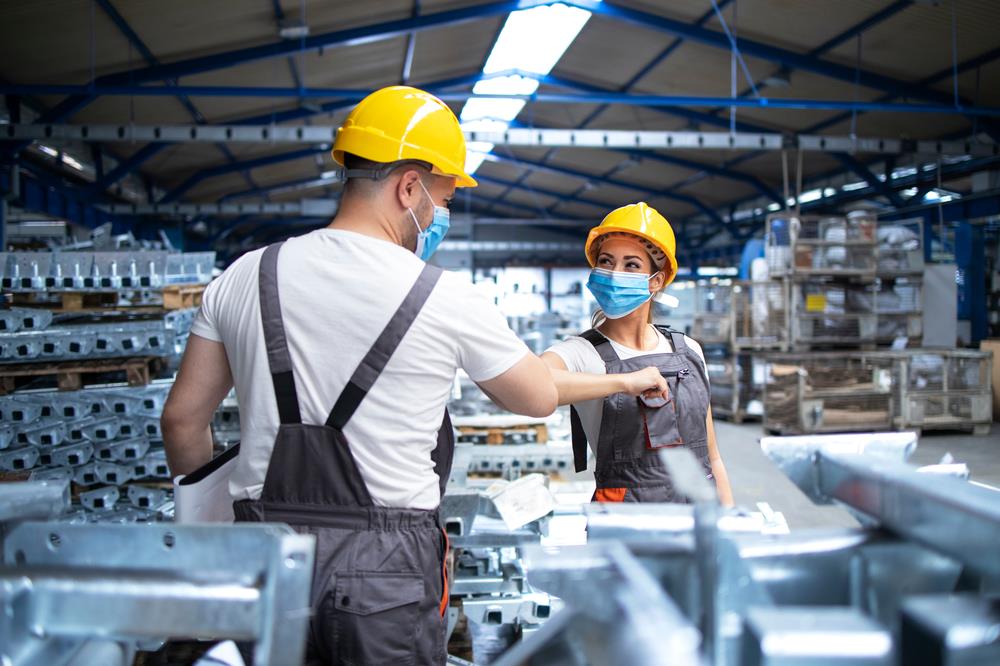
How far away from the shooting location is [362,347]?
1516mm

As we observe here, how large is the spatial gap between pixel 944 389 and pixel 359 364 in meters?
9.70

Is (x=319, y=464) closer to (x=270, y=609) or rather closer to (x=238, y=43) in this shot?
(x=270, y=609)

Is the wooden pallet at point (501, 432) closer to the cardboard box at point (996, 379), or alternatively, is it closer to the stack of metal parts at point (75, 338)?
the stack of metal parts at point (75, 338)

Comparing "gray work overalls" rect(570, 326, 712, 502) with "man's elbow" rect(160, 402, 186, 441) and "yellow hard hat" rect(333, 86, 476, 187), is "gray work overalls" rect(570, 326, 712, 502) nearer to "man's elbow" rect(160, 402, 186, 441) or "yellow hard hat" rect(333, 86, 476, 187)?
"yellow hard hat" rect(333, 86, 476, 187)

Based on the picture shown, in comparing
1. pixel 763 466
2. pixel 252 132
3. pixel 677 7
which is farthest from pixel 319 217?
pixel 763 466

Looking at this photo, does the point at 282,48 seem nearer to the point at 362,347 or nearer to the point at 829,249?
the point at 829,249

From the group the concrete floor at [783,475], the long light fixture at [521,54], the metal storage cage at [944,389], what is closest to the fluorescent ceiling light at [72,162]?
the long light fixture at [521,54]

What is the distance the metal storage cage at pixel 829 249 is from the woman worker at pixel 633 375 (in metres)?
7.10

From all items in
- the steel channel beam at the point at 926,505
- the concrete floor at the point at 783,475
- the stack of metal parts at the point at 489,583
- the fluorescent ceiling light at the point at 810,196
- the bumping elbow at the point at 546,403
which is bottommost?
the concrete floor at the point at 783,475

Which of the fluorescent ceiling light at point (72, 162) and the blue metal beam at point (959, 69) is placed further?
the fluorescent ceiling light at point (72, 162)

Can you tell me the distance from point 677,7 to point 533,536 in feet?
25.4

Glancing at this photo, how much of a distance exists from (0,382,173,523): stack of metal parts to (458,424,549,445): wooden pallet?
2008 millimetres

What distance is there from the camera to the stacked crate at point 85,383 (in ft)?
14.3

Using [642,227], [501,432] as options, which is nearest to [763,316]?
[501,432]
